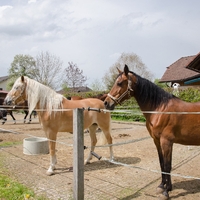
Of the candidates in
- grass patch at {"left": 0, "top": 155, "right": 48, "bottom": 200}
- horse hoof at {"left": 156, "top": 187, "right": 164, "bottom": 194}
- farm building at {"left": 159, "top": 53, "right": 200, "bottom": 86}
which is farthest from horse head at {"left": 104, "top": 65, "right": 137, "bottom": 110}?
farm building at {"left": 159, "top": 53, "right": 200, "bottom": 86}

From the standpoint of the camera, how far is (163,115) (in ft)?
10.5

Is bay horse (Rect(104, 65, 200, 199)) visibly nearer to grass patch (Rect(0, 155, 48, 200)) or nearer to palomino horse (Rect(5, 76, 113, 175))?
palomino horse (Rect(5, 76, 113, 175))

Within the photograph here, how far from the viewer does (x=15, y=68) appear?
1745 inches

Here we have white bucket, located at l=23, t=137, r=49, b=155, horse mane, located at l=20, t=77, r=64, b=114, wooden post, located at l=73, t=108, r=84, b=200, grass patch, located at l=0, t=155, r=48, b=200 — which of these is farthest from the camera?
white bucket, located at l=23, t=137, r=49, b=155

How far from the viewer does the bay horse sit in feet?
10.3

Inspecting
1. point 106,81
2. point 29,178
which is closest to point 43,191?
point 29,178

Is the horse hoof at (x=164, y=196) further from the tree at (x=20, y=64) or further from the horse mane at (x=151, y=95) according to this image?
the tree at (x=20, y=64)

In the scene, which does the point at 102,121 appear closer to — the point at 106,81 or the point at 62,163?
the point at 62,163

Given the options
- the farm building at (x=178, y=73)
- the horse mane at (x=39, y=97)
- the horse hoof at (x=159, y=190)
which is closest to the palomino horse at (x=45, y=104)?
the horse mane at (x=39, y=97)

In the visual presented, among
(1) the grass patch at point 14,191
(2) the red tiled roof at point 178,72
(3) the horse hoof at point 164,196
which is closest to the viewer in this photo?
(3) the horse hoof at point 164,196

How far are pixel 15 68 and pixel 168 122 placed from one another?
45.9m

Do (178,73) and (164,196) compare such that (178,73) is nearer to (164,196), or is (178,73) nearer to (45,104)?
(45,104)

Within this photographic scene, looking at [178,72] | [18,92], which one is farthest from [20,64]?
[18,92]

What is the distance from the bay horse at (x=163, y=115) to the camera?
3125 millimetres
